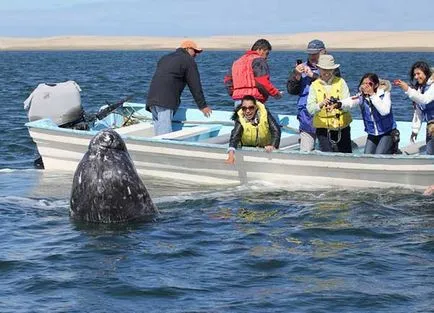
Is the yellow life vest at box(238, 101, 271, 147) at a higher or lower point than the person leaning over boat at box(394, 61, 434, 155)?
lower

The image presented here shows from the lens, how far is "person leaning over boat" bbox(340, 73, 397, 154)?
11448 millimetres

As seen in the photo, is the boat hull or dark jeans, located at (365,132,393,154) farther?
dark jeans, located at (365,132,393,154)

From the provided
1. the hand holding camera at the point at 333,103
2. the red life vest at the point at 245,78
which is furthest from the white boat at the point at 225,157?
the red life vest at the point at 245,78

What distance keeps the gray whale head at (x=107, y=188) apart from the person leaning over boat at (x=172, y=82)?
10.4ft

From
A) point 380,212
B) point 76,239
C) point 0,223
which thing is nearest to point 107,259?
point 76,239

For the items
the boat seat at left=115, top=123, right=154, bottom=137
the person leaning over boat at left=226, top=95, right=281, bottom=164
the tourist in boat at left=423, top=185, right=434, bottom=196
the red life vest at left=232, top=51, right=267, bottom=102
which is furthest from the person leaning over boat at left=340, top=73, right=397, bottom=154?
the boat seat at left=115, top=123, right=154, bottom=137

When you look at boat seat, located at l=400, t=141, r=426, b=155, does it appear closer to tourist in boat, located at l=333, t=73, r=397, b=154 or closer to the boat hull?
tourist in boat, located at l=333, t=73, r=397, b=154

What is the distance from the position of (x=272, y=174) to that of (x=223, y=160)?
695mm

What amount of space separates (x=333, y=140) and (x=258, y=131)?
972 mm

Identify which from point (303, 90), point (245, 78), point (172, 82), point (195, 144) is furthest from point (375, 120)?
point (172, 82)

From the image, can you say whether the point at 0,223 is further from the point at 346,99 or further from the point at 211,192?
the point at 346,99

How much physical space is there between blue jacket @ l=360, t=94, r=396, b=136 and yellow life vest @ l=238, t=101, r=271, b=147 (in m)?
1.25

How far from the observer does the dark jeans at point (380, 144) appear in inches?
469

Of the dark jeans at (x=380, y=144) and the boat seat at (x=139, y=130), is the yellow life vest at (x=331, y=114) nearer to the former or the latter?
the dark jeans at (x=380, y=144)
